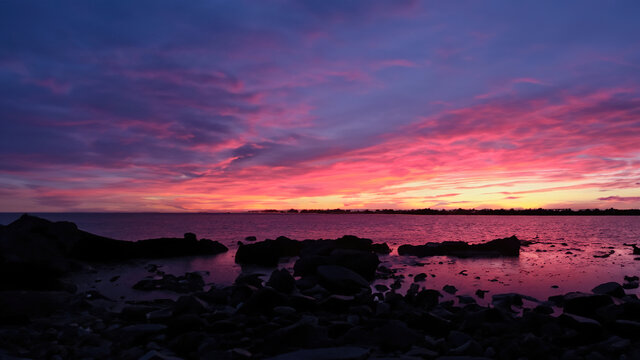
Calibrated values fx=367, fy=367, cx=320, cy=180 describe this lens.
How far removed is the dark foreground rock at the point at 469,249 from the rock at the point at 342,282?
19.1 m

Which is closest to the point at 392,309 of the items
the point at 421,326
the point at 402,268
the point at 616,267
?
the point at 421,326

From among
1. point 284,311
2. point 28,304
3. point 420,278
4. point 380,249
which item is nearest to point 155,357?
point 284,311

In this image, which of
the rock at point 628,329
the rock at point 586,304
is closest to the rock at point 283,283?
the rock at point 586,304

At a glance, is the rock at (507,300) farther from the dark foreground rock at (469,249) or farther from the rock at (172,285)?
the dark foreground rock at (469,249)

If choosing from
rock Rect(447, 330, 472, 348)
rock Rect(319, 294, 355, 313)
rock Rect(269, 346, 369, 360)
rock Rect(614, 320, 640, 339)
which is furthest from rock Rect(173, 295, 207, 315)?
rock Rect(614, 320, 640, 339)

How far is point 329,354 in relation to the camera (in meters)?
7.04

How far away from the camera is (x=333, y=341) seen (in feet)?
26.9

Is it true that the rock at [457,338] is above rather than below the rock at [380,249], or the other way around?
above

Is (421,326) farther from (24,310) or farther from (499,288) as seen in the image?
(24,310)

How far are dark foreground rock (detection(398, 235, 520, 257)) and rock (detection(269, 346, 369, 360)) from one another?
1058 inches

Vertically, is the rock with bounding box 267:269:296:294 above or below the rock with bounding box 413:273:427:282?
above

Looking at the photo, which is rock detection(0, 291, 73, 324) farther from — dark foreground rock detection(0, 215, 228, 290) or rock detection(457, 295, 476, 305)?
rock detection(457, 295, 476, 305)

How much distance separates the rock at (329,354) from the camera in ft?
22.6

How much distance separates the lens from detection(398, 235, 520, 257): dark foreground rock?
32500mm
